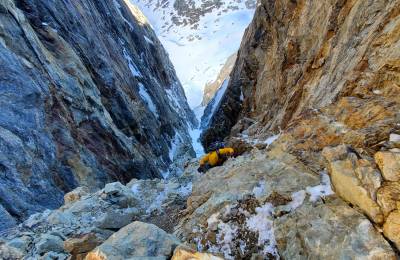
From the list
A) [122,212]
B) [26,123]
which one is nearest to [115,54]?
[26,123]

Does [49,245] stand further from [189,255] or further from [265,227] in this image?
[265,227]

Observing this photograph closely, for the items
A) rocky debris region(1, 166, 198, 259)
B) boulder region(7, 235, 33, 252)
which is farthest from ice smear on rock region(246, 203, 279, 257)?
boulder region(7, 235, 33, 252)

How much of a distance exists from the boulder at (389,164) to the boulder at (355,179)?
0.42ft

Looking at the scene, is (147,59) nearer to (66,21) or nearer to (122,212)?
(66,21)

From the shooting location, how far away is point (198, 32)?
142 metres

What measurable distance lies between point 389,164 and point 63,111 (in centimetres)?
1685

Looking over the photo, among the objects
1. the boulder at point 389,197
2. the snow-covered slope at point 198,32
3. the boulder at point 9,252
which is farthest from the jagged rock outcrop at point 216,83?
the boulder at point 389,197

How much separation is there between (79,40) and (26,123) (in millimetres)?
11740

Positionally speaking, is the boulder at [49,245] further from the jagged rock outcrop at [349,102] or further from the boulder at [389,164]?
the boulder at [389,164]

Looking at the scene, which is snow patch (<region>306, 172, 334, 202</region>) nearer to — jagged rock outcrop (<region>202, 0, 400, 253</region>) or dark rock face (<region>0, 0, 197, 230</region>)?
jagged rock outcrop (<region>202, 0, 400, 253</region>)

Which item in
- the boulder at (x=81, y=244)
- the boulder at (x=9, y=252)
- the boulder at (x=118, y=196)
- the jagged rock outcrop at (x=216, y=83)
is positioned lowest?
the jagged rock outcrop at (x=216, y=83)

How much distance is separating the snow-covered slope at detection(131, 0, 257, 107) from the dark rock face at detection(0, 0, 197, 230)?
68.4 m

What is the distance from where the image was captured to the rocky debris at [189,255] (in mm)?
5387

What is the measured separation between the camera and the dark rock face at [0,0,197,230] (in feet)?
49.3
